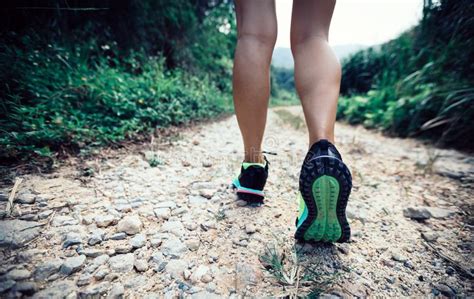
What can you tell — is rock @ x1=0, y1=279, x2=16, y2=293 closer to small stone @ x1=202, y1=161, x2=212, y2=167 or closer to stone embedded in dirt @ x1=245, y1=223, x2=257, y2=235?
stone embedded in dirt @ x1=245, y1=223, x2=257, y2=235

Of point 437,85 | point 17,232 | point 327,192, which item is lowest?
point 17,232

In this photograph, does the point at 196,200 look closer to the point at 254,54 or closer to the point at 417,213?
the point at 254,54

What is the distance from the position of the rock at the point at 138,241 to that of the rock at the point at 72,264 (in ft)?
0.51

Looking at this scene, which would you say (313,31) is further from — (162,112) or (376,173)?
(162,112)

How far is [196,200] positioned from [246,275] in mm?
551

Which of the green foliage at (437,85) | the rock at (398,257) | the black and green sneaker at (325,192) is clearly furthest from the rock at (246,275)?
the green foliage at (437,85)

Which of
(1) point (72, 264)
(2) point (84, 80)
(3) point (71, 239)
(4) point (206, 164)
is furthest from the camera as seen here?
(2) point (84, 80)

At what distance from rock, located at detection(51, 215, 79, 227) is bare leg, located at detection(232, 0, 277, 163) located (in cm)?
86

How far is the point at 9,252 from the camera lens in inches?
28.5

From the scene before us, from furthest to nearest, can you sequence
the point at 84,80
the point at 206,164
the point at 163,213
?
the point at 84,80, the point at 206,164, the point at 163,213

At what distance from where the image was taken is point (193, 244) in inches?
34.7

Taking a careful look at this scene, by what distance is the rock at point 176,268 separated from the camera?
74 centimetres

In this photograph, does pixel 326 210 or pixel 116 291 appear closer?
pixel 116 291

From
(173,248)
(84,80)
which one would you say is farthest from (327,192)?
(84,80)
